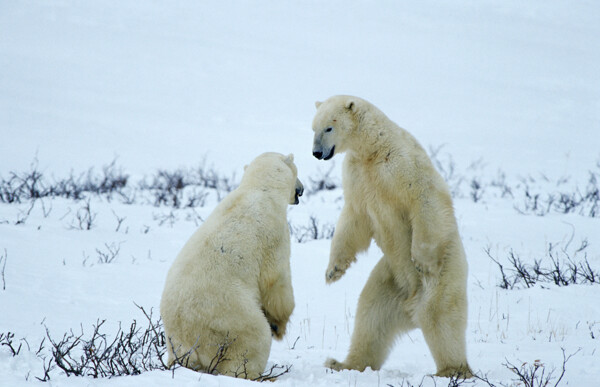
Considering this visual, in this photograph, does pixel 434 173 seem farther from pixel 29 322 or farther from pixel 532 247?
pixel 532 247

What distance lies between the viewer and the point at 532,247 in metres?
7.51

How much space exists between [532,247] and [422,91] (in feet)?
110

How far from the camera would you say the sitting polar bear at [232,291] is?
9.93ft

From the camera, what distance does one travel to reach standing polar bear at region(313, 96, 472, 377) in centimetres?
364

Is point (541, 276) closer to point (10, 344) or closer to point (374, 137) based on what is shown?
point (374, 137)

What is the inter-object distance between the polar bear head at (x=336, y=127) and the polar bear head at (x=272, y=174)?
23 cm

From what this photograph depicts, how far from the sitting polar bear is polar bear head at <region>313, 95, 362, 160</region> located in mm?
614

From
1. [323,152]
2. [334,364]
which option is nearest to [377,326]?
[334,364]

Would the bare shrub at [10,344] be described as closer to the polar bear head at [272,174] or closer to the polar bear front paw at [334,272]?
the polar bear head at [272,174]

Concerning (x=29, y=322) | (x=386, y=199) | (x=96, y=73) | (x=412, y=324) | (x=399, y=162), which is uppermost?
Answer: (x=96, y=73)

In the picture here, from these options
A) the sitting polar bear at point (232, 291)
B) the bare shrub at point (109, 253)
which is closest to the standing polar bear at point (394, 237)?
the sitting polar bear at point (232, 291)

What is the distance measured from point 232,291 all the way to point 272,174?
3.04 ft

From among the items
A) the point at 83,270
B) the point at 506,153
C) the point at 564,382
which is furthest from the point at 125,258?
the point at 506,153

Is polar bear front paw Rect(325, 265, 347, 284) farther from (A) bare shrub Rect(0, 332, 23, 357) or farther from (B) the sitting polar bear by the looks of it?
(A) bare shrub Rect(0, 332, 23, 357)
